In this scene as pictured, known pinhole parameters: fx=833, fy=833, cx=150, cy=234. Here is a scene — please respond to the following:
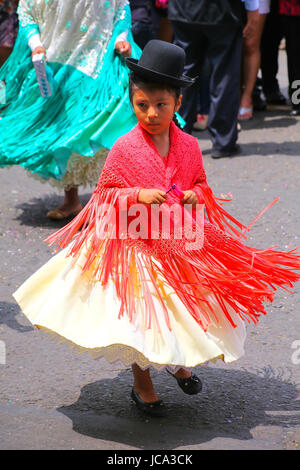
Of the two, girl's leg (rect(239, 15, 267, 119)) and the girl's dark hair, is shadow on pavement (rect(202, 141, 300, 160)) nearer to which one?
girl's leg (rect(239, 15, 267, 119))

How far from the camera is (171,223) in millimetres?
3078

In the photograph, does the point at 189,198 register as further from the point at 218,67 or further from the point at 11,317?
the point at 218,67

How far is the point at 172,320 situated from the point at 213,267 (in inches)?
11.5

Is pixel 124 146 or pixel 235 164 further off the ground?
pixel 124 146

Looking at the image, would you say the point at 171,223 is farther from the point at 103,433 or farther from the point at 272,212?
the point at 272,212

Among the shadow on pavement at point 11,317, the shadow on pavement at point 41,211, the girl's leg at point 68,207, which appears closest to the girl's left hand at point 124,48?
the girl's leg at point 68,207

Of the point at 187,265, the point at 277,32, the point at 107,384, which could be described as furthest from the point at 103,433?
the point at 277,32

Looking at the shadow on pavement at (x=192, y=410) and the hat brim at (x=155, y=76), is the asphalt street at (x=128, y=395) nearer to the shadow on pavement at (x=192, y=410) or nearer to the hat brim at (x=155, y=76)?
the shadow on pavement at (x=192, y=410)

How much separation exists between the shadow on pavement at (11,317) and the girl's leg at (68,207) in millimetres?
1379

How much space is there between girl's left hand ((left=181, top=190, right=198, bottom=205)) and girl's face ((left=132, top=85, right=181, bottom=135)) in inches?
10.1

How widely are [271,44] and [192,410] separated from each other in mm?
6308

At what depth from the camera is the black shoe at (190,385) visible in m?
3.21

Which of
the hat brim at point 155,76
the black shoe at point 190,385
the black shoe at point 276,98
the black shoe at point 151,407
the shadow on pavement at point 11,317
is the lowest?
the black shoe at point 276,98
